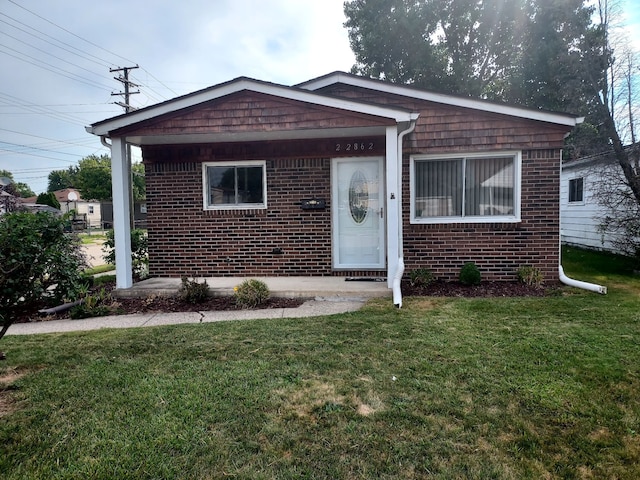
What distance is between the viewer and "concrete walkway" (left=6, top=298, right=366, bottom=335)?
5121mm

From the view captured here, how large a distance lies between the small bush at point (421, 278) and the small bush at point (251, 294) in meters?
2.42

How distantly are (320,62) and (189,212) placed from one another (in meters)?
13.3

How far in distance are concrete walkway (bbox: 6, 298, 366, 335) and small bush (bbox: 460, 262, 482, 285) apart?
211cm

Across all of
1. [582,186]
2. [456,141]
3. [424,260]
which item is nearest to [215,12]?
[456,141]

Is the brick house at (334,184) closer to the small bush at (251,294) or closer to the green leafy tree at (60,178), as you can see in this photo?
the small bush at (251,294)

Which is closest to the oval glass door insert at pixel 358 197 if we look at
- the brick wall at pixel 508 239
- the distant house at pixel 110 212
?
the brick wall at pixel 508 239

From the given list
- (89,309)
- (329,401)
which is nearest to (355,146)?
(89,309)

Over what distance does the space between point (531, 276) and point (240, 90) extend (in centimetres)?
552

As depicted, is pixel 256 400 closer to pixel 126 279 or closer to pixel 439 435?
pixel 439 435

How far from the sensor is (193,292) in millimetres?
6082

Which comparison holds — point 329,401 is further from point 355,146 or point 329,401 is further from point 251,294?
point 355,146

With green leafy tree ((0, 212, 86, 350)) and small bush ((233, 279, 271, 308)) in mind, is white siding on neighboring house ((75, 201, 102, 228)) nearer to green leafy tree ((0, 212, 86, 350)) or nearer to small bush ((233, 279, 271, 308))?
small bush ((233, 279, 271, 308))

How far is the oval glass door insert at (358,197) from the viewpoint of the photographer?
7566 millimetres

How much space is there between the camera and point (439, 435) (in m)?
2.48
